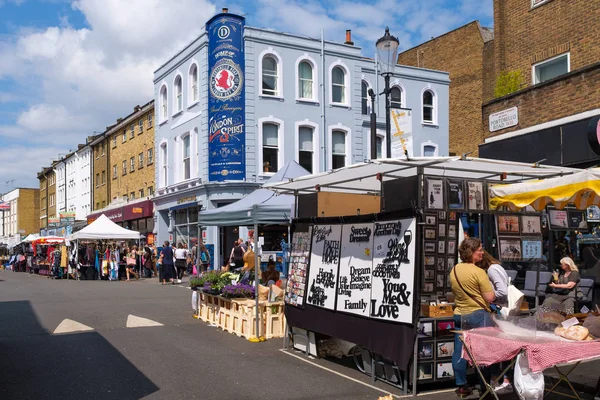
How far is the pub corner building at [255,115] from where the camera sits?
2620 centimetres

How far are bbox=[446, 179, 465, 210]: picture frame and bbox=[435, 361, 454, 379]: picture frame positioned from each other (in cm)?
192

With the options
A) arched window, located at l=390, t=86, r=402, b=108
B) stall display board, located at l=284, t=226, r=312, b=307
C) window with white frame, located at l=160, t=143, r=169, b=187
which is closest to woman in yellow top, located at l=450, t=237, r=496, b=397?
stall display board, located at l=284, t=226, r=312, b=307

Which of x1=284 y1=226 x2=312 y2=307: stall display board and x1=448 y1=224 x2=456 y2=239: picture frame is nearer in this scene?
x1=448 y1=224 x2=456 y2=239: picture frame

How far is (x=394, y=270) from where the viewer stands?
730 centimetres

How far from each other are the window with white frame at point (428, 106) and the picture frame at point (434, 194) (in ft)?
81.6

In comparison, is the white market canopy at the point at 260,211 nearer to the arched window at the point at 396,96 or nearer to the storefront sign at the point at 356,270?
the storefront sign at the point at 356,270

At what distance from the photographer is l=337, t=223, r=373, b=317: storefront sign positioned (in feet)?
25.6

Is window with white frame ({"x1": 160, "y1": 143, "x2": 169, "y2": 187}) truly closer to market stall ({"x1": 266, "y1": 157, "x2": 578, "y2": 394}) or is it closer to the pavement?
the pavement

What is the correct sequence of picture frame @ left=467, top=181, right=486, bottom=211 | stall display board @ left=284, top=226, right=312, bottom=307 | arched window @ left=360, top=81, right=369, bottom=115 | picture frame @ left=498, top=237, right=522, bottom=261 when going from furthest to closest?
arched window @ left=360, top=81, right=369, bottom=115 → stall display board @ left=284, top=226, right=312, bottom=307 → picture frame @ left=498, top=237, right=522, bottom=261 → picture frame @ left=467, top=181, right=486, bottom=211

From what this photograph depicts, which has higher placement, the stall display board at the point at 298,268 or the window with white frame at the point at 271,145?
the window with white frame at the point at 271,145

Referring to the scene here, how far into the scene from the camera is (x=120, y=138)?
42.3 metres

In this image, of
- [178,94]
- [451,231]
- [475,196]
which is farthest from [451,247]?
[178,94]

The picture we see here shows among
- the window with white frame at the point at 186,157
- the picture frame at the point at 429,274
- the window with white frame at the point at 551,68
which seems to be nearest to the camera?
the picture frame at the point at 429,274

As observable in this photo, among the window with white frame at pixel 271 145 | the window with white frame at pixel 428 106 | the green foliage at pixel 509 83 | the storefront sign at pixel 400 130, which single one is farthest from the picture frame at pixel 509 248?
the window with white frame at pixel 428 106
